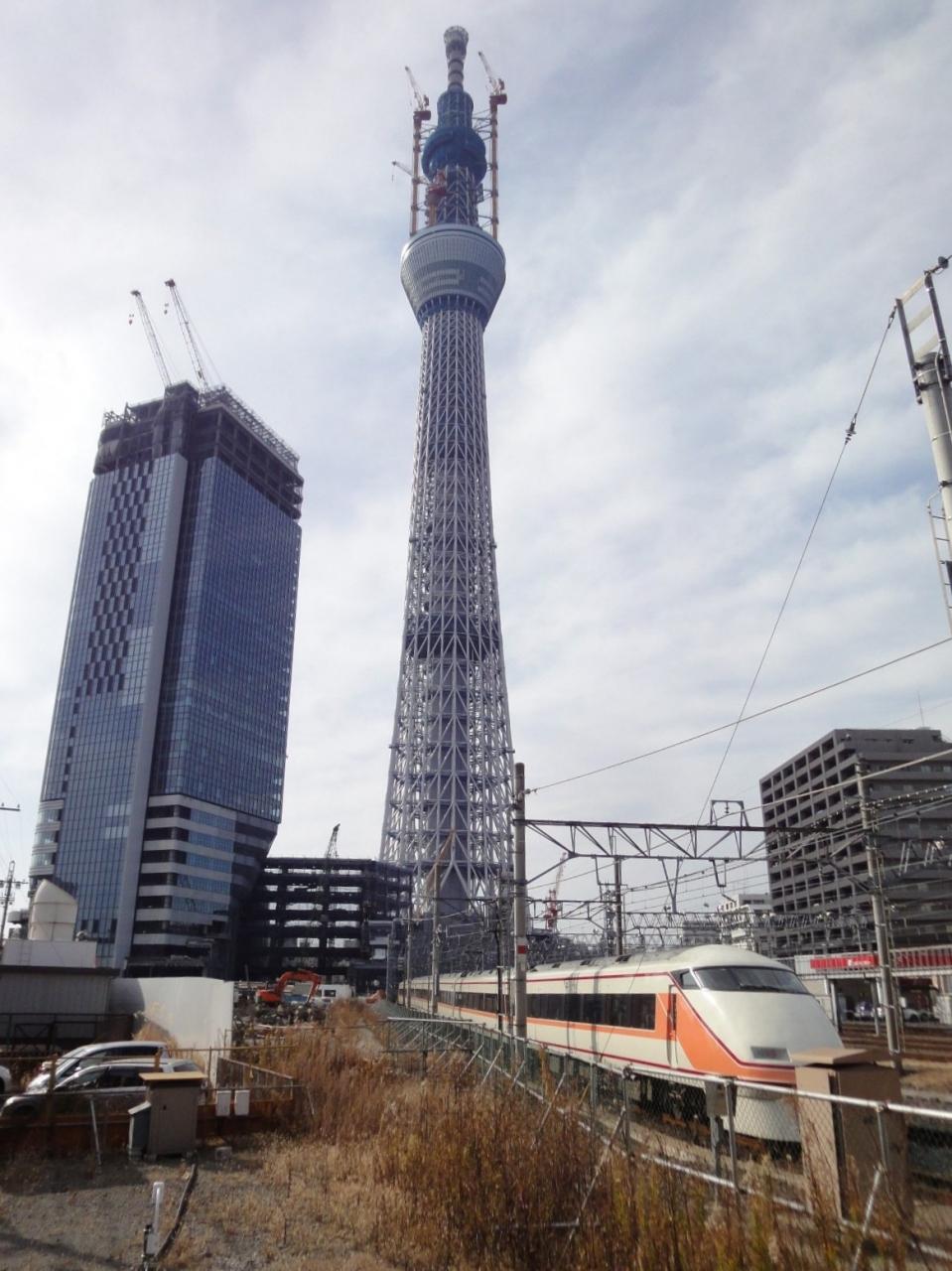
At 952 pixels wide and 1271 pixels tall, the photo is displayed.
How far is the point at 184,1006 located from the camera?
36438 millimetres

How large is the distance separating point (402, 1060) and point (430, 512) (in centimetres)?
10939

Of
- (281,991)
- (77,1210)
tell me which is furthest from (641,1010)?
(281,991)

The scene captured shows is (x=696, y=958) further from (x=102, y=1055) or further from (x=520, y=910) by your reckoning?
(x=102, y=1055)

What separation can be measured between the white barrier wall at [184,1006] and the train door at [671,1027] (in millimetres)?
14062

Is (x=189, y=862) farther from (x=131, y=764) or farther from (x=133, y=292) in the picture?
(x=133, y=292)

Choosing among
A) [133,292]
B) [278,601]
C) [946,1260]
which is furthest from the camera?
[133,292]

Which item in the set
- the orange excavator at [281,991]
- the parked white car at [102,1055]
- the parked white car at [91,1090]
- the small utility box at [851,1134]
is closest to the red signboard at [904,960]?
the orange excavator at [281,991]

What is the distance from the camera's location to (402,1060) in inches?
867

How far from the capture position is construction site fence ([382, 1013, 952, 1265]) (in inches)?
283

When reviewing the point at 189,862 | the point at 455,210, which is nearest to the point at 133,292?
the point at 455,210

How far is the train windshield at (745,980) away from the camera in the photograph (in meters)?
17.2

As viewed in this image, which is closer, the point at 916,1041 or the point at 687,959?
the point at 687,959

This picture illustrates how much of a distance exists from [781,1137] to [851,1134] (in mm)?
5461

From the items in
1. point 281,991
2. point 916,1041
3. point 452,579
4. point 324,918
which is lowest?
point 916,1041
